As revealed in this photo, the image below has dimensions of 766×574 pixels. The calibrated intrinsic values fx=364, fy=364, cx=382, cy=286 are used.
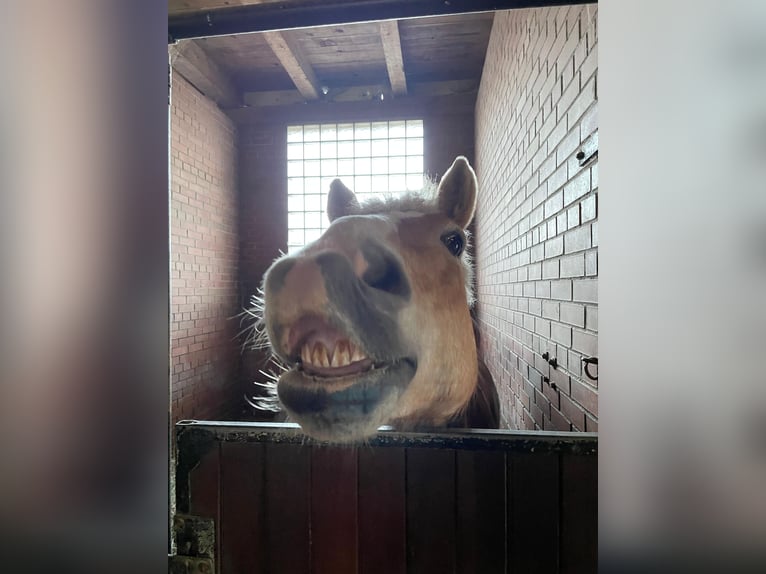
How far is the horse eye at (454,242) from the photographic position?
36.6 inches

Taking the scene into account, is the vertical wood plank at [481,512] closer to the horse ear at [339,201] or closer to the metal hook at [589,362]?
the metal hook at [589,362]

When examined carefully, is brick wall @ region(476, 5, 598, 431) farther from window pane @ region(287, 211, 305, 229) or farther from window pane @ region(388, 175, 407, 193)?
window pane @ region(287, 211, 305, 229)

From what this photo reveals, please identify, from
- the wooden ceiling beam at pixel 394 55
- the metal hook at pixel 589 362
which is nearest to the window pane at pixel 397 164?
the wooden ceiling beam at pixel 394 55

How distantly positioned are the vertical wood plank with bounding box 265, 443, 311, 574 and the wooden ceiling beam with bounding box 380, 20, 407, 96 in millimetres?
1061

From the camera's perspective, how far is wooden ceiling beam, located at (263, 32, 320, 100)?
3.42ft

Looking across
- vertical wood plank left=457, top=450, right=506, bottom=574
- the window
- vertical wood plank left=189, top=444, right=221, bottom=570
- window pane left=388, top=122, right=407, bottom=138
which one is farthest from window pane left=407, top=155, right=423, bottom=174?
vertical wood plank left=189, top=444, right=221, bottom=570

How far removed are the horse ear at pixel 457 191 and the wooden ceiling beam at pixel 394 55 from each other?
349 mm

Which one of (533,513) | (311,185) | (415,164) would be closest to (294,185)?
(311,185)

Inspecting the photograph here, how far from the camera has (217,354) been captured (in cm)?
129
